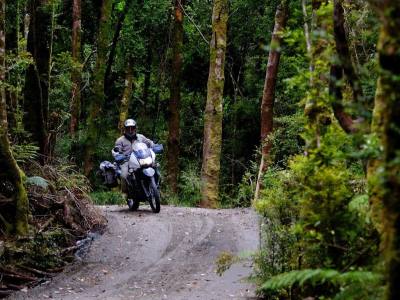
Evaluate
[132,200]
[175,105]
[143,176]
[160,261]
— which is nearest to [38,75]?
[143,176]

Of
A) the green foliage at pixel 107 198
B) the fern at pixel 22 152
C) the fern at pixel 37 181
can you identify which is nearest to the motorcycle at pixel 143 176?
the fern at pixel 22 152

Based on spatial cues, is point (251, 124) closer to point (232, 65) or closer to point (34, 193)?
point (232, 65)

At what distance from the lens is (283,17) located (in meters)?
18.3

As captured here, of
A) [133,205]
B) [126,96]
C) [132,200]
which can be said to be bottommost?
[133,205]

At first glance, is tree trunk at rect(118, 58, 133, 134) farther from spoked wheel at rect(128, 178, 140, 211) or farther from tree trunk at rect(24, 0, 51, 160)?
tree trunk at rect(24, 0, 51, 160)

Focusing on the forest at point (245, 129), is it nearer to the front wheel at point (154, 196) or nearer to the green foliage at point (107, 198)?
the green foliage at point (107, 198)

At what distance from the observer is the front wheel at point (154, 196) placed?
532 inches

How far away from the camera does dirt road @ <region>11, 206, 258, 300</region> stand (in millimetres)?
8047

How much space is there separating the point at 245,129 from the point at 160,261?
19.6 meters

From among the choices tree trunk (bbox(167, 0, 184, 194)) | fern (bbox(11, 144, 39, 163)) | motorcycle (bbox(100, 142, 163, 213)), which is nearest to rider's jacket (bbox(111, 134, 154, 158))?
motorcycle (bbox(100, 142, 163, 213))

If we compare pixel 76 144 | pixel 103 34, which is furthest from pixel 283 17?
pixel 76 144

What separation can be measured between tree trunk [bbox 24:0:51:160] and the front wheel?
2.57 meters

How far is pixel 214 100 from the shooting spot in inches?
733

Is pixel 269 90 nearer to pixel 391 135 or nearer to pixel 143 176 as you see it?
pixel 143 176
